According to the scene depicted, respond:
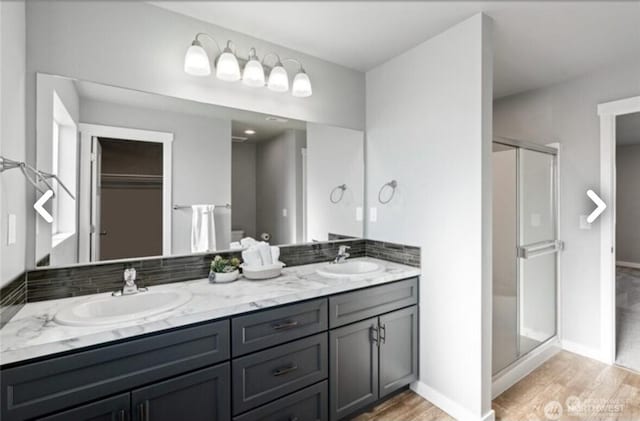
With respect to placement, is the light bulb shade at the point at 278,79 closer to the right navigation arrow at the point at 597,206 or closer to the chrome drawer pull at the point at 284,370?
the chrome drawer pull at the point at 284,370

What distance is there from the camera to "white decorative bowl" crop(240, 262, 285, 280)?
1.73 m

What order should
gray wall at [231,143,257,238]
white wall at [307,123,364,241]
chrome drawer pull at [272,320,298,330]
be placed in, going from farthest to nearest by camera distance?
white wall at [307,123,364,241]
gray wall at [231,143,257,238]
chrome drawer pull at [272,320,298,330]

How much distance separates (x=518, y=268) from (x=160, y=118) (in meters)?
2.70

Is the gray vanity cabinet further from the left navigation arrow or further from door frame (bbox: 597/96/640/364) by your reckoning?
door frame (bbox: 597/96/640/364)

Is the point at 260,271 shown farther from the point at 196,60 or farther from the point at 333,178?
the point at 196,60

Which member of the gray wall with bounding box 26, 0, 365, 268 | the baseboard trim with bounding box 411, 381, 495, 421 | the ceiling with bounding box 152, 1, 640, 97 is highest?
the ceiling with bounding box 152, 1, 640, 97

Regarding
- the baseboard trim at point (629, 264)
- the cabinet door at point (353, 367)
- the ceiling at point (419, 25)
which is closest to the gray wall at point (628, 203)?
the baseboard trim at point (629, 264)

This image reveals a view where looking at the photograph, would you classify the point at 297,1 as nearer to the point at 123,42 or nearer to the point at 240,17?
the point at 240,17

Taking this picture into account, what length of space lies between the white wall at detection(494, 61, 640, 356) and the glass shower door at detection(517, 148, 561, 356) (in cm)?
10

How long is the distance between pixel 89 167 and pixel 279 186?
→ 107 cm

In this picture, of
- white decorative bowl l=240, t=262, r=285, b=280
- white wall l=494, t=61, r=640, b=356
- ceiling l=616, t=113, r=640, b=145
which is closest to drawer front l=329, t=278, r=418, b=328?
white decorative bowl l=240, t=262, r=285, b=280

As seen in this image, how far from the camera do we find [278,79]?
193 centimetres

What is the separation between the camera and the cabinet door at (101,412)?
3.26 feet

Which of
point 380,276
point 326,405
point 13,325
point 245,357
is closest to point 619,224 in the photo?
point 380,276
